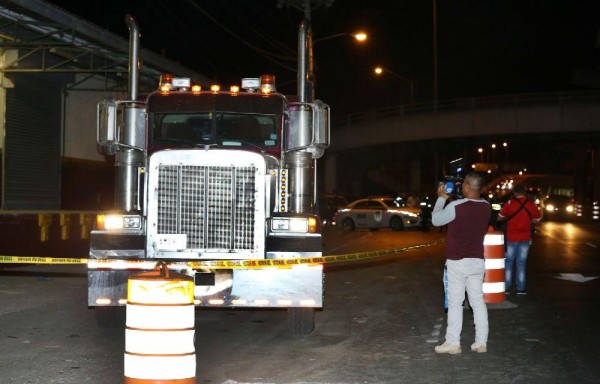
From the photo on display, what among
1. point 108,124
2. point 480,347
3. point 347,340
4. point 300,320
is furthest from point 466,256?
point 108,124

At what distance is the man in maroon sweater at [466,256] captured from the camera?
909cm

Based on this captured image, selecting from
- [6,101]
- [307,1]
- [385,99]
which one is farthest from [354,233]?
[385,99]

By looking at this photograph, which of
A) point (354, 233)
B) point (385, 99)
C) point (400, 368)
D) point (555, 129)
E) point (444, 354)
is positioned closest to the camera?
point (400, 368)

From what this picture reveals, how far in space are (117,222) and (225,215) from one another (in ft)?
4.14

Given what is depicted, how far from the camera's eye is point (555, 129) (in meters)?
50.5

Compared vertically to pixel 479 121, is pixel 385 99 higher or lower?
higher

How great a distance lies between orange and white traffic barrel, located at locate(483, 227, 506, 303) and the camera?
12414mm

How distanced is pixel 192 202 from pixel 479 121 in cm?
4442

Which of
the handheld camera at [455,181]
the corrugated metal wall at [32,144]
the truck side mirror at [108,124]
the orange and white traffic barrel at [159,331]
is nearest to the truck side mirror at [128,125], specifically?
the truck side mirror at [108,124]

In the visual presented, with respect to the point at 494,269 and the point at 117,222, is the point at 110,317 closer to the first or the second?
the point at 117,222

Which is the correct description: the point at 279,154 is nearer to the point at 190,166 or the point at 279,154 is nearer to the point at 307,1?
the point at 190,166

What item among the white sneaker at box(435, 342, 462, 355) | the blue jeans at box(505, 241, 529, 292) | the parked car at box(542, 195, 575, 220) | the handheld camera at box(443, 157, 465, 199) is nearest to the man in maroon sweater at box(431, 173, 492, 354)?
the white sneaker at box(435, 342, 462, 355)

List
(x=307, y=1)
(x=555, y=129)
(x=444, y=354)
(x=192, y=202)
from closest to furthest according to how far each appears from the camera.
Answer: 1. (x=444, y=354)
2. (x=192, y=202)
3. (x=307, y=1)
4. (x=555, y=129)

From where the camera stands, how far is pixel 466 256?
29.8 ft
